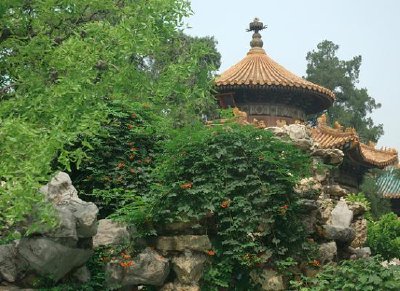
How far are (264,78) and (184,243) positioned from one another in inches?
430

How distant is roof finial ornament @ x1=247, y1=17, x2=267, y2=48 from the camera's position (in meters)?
21.4

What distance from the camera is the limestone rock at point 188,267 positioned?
27.1ft

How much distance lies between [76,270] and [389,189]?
74.3ft

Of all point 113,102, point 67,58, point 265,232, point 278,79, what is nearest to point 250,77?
point 278,79

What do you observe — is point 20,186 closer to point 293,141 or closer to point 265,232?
point 265,232

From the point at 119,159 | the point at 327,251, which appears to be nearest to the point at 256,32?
the point at 119,159

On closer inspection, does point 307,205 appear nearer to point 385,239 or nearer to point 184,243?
point 184,243

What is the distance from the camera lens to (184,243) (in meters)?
8.38

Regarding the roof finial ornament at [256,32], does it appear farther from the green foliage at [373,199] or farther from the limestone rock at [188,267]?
the limestone rock at [188,267]

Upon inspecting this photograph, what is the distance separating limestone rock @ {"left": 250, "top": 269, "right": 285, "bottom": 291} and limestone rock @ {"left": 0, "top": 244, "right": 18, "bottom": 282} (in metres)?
3.15

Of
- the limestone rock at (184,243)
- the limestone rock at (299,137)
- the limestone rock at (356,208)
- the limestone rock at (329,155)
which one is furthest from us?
the limestone rock at (356,208)

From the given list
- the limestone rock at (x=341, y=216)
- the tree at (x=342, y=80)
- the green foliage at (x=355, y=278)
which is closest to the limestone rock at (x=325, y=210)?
the limestone rock at (x=341, y=216)

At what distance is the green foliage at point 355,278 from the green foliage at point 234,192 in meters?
0.54

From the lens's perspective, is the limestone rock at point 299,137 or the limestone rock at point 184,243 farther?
the limestone rock at point 299,137
